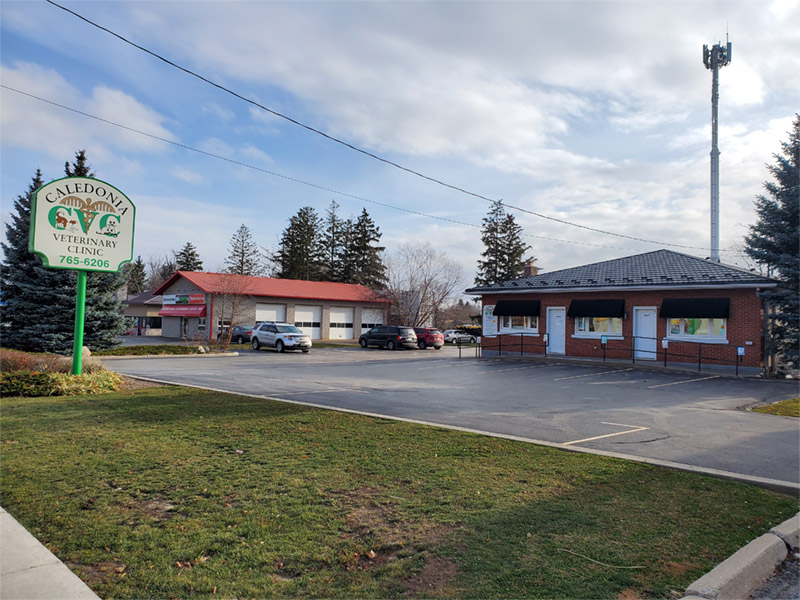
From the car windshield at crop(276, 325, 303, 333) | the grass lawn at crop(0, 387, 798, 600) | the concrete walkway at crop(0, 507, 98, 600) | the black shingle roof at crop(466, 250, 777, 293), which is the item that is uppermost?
the black shingle roof at crop(466, 250, 777, 293)

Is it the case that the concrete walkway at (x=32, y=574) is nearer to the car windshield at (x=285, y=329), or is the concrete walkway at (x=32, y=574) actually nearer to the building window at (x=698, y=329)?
the building window at (x=698, y=329)

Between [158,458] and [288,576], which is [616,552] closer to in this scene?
[288,576]

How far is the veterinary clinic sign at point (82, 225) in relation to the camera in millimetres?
12930

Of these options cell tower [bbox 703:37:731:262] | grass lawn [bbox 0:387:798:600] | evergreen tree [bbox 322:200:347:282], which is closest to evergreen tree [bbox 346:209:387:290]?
evergreen tree [bbox 322:200:347:282]

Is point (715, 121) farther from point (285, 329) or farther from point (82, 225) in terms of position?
point (82, 225)

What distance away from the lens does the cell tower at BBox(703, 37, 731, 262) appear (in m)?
25.9

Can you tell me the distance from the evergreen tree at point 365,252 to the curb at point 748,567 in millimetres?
65145

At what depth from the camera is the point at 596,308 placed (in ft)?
82.9

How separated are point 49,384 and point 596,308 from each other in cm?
2128

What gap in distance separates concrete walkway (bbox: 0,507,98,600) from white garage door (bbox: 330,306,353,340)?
4564 cm

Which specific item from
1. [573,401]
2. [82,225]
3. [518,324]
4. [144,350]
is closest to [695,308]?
[518,324]

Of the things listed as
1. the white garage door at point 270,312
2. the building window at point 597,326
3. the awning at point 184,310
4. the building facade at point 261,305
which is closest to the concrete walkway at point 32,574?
the building window at point 597,326

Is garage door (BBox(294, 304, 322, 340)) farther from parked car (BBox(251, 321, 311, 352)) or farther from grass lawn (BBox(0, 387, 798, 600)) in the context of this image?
grass lawn (BBox(0, 387, 798, 600))

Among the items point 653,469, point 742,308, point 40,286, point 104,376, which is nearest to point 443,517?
point 653,469
